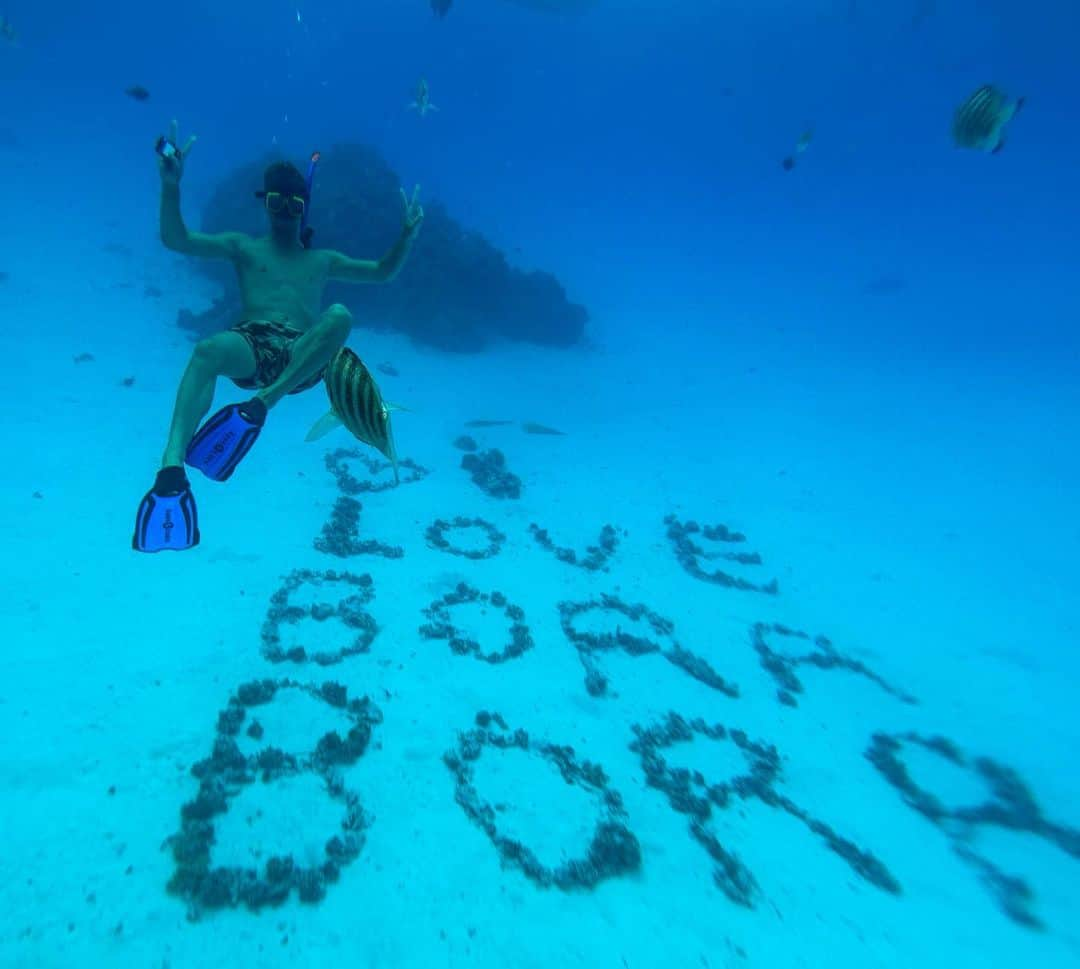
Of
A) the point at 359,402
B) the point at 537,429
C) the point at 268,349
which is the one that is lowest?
the point at 359,402

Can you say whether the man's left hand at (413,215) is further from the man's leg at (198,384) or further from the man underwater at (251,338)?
the man's leg at (198,384)

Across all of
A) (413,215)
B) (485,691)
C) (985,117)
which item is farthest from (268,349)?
(985,117)

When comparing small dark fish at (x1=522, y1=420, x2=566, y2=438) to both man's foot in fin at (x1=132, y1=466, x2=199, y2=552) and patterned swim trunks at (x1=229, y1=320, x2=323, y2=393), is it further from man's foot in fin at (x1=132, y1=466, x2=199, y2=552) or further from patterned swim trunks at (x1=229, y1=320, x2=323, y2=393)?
man's foot in fin at (x1=132, y1=466, x2=199, y2=552)

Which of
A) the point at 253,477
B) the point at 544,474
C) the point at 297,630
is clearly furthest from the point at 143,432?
the point at 544,474

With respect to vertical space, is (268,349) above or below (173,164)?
below

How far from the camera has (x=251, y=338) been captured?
429cm

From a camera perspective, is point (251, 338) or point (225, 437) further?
point (251, 338)

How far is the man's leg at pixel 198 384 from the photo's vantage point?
12.3ft

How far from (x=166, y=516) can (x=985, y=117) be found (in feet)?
29.1

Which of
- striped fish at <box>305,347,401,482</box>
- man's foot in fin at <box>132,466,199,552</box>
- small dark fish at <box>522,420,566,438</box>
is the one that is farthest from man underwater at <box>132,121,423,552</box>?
small dark fish at <box>522,420,566,438</box>

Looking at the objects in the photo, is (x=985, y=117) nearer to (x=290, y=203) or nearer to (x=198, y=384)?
(x=290, y=203)

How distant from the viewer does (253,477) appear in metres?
11.2

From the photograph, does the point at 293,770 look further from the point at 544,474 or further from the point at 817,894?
the point at 544,474

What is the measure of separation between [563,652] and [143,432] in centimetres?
1062
